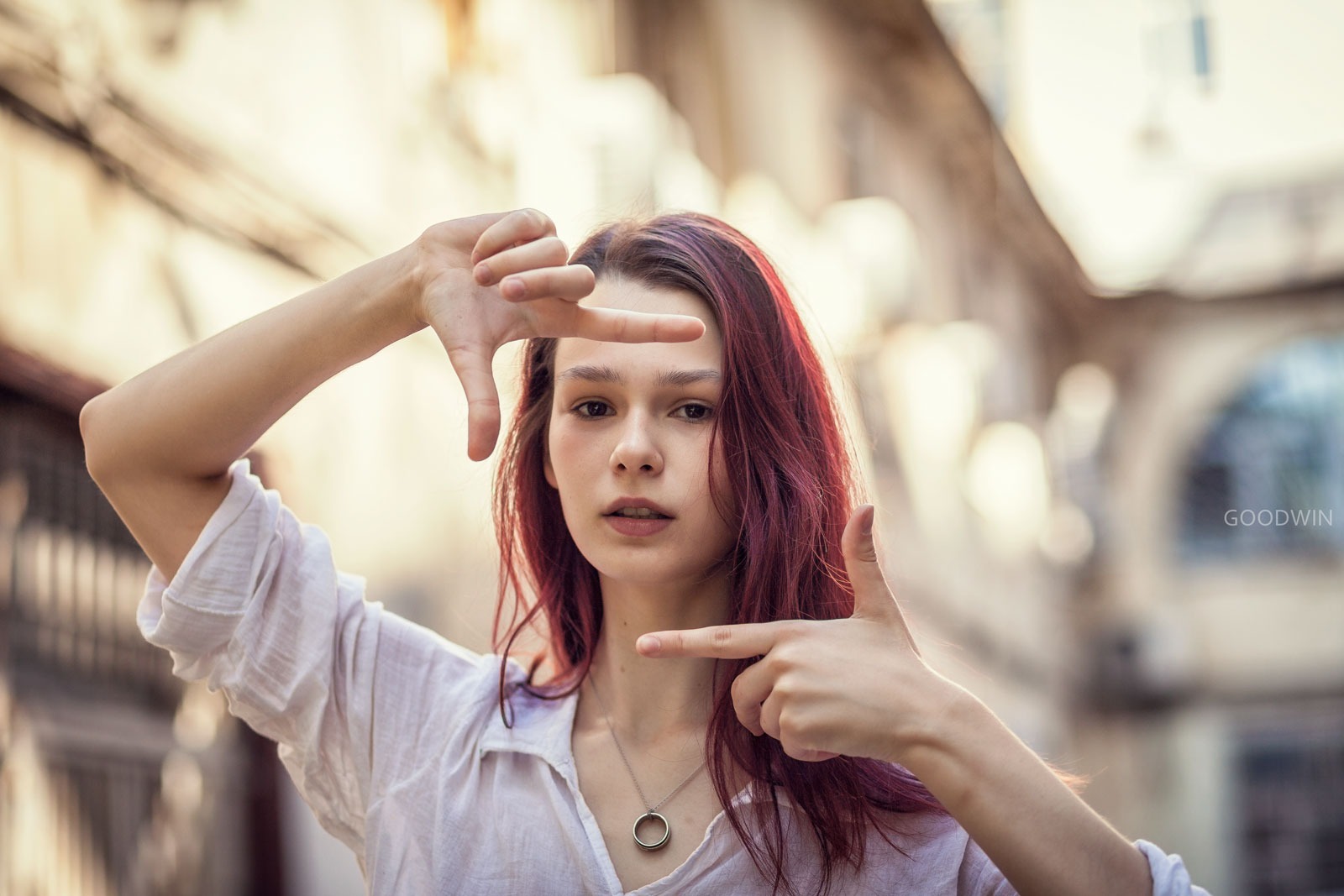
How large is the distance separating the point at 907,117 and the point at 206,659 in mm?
13724

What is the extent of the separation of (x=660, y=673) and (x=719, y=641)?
0.45 m

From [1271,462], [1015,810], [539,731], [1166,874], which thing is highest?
[1271,462]

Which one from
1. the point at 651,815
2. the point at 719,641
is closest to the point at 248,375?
the point at 719,641

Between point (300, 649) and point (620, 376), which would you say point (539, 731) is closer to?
point (300, 649)

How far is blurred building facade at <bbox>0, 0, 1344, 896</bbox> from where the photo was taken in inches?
A: 175

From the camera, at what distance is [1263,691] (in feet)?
65.9

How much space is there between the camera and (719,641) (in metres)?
1.79

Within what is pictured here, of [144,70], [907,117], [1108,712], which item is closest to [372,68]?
[144,70]

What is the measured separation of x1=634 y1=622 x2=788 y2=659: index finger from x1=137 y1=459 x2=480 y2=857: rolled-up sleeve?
1.90 ft

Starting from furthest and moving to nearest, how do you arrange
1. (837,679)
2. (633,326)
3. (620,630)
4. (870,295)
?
(870,295) < (620,630) < (633,326) < (837,679)

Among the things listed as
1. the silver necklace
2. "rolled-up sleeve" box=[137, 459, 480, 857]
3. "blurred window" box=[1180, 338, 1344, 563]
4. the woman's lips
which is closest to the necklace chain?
the silver necklace

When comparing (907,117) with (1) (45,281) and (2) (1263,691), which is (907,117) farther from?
(1) (45,281)

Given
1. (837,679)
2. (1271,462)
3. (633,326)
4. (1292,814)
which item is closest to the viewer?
(837,679)

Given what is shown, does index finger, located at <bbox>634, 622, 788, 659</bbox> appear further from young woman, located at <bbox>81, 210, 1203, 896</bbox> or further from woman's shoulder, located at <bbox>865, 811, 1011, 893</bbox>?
woman's shoulder, located at <bbox>865, 811, 1011, 893</bbox>
